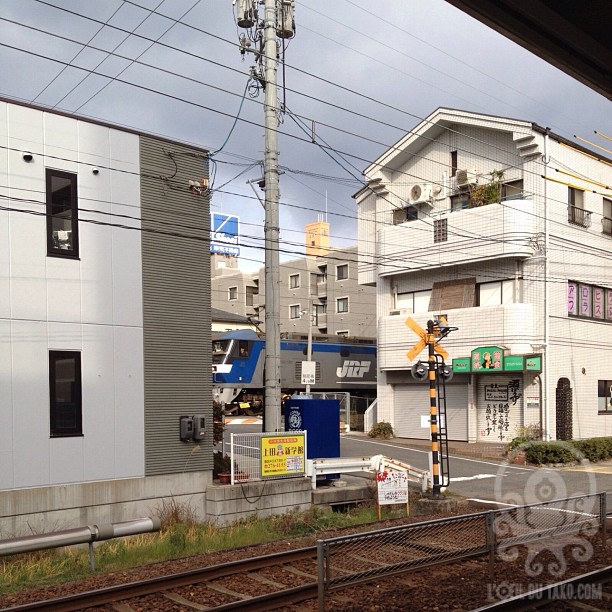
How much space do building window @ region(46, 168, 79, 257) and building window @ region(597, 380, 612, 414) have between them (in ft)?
76.8

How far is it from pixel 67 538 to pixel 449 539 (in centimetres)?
577

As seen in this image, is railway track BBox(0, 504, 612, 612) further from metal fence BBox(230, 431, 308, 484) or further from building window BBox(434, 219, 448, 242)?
building window BBox(434, 219, 448, 242)

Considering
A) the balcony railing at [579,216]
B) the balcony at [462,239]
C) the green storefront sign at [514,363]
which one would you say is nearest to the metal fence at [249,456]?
the green storefront sign at [514,363]

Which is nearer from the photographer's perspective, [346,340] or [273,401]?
[273,401]

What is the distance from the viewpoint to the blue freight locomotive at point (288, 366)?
3706cm

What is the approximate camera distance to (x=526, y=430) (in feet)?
91.8

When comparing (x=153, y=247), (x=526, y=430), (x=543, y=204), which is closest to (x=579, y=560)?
(x=153, y=247)

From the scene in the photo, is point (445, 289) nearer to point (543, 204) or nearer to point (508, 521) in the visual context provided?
point (543, 204)

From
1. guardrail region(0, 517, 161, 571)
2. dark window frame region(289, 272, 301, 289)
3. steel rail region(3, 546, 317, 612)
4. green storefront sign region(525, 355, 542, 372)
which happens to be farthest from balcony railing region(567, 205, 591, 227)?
dark window frame region(289, 272, 301, 289)

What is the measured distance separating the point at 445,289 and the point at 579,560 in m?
21.1

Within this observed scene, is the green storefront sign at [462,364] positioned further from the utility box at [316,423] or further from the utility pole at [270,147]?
the utility pole at [270,147]

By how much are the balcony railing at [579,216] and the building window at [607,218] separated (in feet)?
4.64

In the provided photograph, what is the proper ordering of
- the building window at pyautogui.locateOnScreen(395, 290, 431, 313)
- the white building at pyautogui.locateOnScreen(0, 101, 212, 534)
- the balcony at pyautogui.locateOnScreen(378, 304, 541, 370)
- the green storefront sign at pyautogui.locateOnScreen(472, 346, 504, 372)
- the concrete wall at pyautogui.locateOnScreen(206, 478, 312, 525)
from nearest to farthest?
the white building at pyautogui.locateOnScreen(0, 101, 212, 534), the concrete wall at pyautogui.locateOnScreen(206, 478, 312, 525), the green storefront sign at pyautogui.locateOnScreen(472, 346, 504, 372), the balcony at pyautogui.locateOnScreen(378, 304, 541, 370), the building window at pyautogui.locateOnScreen(395, 290, 431, 313)

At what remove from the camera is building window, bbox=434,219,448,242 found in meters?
30.9
